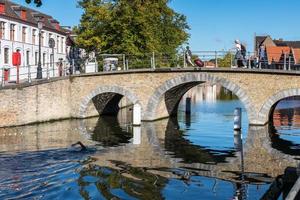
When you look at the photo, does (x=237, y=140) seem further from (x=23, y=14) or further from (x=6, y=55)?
(x=23, y=14)

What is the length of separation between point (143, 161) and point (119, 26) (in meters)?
23.9

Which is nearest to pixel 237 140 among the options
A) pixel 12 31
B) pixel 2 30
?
pixel 2 30

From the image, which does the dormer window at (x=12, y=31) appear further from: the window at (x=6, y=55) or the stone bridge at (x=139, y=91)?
the stone bridge at (x=139, y=91)

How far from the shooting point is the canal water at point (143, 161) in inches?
460

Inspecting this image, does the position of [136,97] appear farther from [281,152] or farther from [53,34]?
[53,34]

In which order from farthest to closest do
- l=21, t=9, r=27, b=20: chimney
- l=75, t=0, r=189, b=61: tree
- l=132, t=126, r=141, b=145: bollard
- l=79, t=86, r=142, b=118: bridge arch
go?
l=21, t=9, r=27, b=20: chimney → l=75, t=0, r=189, b=61: tree → l=79, t=86, r=142, b=118: bridge arch → l=132, t=126, r=141, b=145: bollard

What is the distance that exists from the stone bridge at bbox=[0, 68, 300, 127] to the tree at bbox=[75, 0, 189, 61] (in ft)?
22.7

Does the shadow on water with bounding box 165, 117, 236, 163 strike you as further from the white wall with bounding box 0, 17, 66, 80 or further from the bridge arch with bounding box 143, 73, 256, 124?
the white wall with bounding box 0, 17, 66, 80

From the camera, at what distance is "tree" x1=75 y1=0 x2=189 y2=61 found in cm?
3766

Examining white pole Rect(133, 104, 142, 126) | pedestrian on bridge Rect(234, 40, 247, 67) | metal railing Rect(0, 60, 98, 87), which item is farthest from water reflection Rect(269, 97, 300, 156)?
metal railing Rect(0, 60, 98, 87)

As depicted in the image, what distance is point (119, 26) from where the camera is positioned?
38156mm

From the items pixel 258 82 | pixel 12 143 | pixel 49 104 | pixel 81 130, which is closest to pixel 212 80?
pixel 258 82

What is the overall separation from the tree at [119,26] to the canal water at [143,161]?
A: 41.7 feet

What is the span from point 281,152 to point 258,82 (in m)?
8.03
